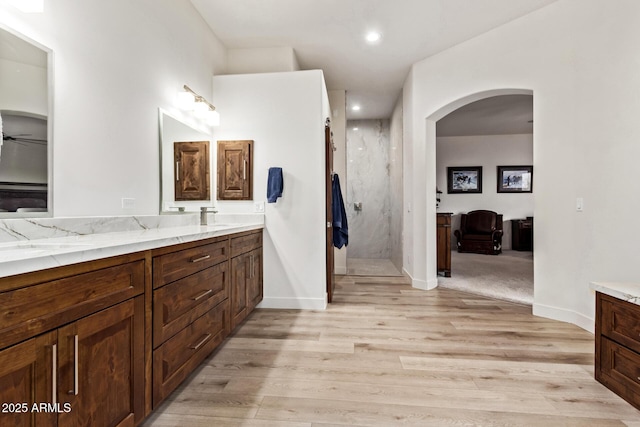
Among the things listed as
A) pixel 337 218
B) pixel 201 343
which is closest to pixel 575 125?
pixel 337 218

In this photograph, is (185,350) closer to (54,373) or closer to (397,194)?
(54,373)

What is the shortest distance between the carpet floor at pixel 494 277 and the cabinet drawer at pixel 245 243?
8.45 ft

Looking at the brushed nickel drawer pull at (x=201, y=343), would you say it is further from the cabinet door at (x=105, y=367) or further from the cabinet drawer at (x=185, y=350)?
the cabinet door at (x=105, y=367)

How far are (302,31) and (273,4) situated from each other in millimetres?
513

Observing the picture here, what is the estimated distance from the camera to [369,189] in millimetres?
6223

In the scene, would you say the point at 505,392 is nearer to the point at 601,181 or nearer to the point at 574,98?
the point at 601,181

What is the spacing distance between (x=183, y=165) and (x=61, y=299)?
187 centimetres

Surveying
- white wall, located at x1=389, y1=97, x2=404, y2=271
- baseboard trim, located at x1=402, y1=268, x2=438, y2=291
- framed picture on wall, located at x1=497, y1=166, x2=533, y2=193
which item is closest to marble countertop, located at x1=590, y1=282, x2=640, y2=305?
baseboard trim, located at x1=402, y1=268, x2=438, y2=291

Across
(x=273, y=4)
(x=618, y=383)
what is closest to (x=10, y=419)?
(x=618, y=383)

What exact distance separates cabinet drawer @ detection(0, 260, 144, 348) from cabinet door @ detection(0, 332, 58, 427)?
4cm

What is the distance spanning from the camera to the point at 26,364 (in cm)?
82

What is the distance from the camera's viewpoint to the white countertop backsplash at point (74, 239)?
85 cm

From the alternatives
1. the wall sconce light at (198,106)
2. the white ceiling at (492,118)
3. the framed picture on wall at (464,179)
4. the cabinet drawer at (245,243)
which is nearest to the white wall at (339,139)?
the cabinet drawer at (245,243)

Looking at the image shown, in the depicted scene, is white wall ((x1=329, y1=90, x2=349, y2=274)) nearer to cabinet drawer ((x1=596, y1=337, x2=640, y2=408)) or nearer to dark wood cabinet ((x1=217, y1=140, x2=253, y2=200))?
dark wood cabinet ((x1=217, y1=140, x2=253, y2=200))
